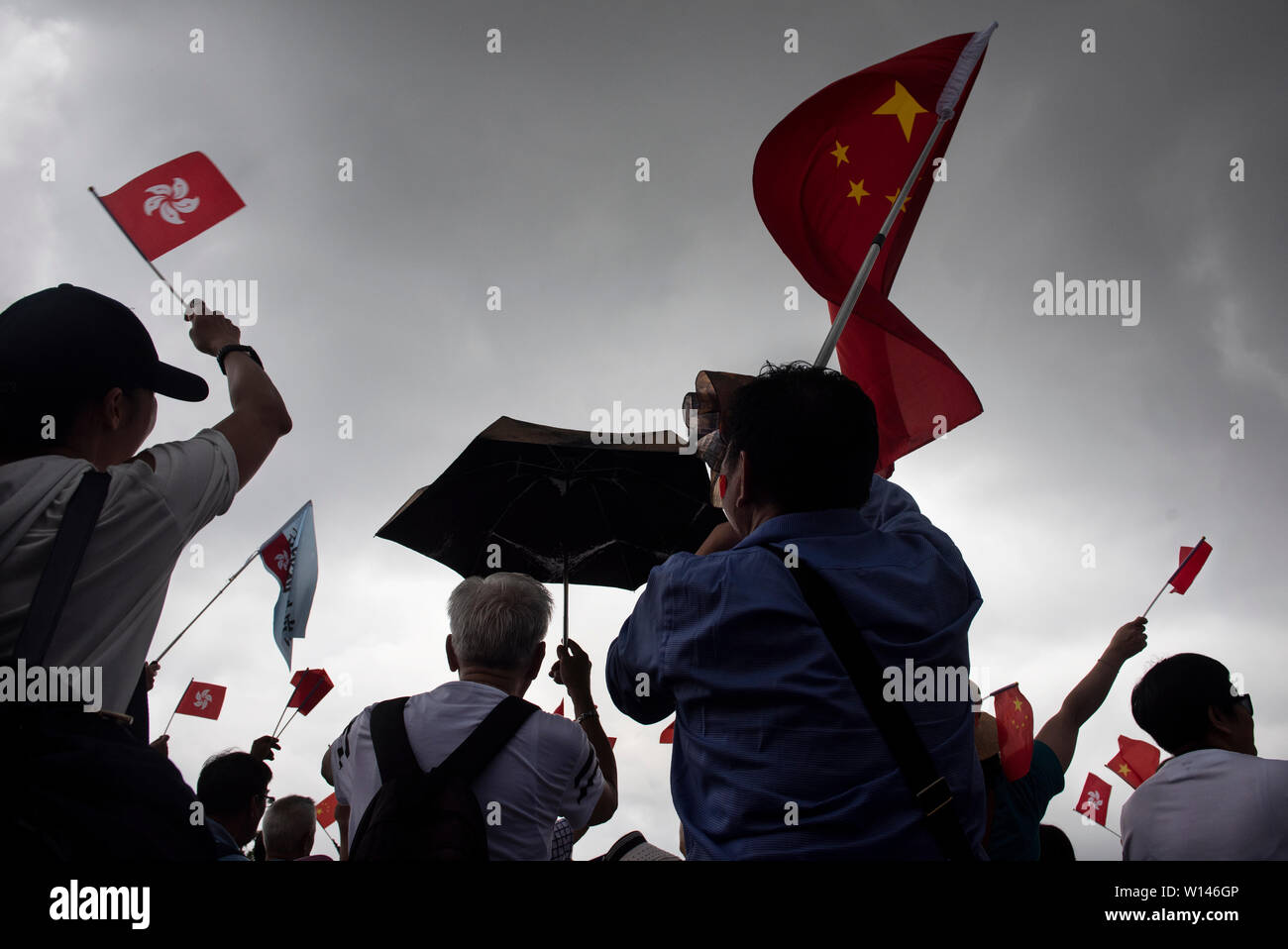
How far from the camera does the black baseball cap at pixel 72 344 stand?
5.44ft

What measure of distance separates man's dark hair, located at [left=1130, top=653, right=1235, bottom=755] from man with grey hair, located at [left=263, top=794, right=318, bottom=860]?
13.1 ft

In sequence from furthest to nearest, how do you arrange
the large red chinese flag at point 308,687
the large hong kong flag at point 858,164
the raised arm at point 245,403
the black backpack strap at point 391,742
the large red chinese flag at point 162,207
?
1. the large red chinese flag at point 308,687
2. the large hong kong flag at point 858,164
3. the large red chinese flag at point 162,207
4. the black backpack strap at point 391,742
5. the raised arm at point 245,403

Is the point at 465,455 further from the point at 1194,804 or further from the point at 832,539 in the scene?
the point at 1194,804

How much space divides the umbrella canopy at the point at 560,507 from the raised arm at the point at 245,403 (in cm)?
255

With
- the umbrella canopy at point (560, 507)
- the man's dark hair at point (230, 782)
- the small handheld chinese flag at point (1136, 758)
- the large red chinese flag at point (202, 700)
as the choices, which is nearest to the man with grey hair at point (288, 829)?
the man's dark hair at point (230, 782)

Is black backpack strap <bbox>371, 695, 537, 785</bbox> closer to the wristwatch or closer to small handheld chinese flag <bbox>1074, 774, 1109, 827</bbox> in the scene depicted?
the wristwatch

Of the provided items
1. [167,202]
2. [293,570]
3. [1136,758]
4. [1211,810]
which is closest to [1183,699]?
[1211,810]

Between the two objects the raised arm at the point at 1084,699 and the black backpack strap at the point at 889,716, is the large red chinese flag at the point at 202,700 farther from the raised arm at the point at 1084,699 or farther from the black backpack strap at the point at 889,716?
the black backpack strap at the point at 889,716

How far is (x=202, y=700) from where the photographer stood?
10.5 meters

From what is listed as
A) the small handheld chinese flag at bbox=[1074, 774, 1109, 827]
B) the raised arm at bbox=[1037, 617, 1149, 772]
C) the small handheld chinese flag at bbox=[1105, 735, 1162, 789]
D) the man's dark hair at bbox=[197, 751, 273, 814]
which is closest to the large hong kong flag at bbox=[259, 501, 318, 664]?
the man's dark hair at bbox=[197, 751, 273, 814]

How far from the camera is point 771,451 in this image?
6.20 feet

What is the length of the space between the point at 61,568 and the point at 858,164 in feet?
13.4

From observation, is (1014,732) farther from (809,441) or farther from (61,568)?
(61,568)

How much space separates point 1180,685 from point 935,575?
1663mm
